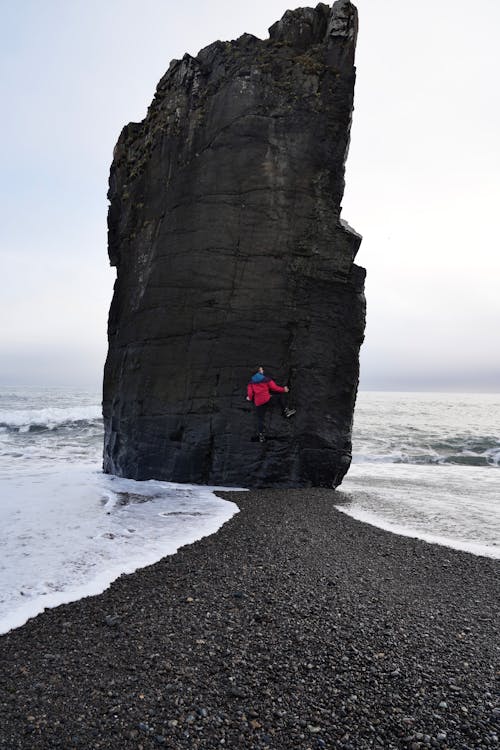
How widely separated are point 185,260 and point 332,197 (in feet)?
15.0

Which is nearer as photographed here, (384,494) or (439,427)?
(384,494)

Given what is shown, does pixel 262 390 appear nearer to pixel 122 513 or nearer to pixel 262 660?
pixel 122 513

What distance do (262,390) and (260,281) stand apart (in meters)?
3.11

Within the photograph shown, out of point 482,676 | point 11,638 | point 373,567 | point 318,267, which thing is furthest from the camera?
point 318,267

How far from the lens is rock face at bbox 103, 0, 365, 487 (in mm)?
12430

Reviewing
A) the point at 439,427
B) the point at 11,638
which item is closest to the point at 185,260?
the point at 11,638

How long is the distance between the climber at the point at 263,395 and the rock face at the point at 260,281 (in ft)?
0.73

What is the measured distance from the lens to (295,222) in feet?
41.7

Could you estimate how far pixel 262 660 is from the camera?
13.1 feet

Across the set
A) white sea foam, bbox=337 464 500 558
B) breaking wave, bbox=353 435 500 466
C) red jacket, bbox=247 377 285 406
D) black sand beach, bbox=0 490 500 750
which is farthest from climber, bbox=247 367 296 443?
breaking wave, bbox=353 435 500 466

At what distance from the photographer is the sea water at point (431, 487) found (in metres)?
9.05

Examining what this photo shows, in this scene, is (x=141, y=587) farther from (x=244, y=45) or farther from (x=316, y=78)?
(x=244, y=45)

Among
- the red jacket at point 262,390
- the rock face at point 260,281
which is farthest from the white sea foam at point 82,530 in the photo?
the red jacket at point 262,390

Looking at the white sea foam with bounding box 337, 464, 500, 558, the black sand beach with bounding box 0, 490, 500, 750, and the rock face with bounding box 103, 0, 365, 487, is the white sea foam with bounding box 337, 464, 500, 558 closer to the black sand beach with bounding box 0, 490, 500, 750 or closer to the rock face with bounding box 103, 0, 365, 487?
the rock face with bounding box 103, 0, 365, 487
